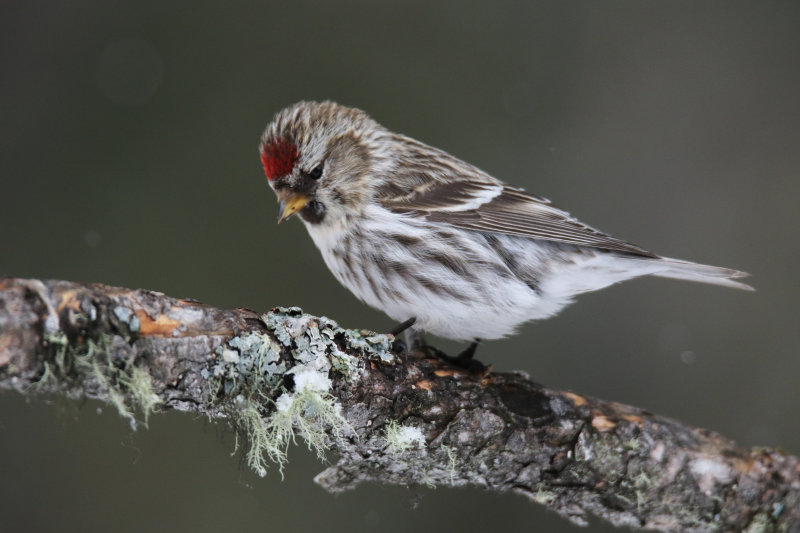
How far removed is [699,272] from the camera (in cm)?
267

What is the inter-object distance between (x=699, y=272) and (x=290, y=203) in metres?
1.48

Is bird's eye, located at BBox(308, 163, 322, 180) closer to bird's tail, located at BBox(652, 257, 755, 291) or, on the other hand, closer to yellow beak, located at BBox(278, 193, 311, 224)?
yellow beak, located at BBox(278, 193, 311, 224)

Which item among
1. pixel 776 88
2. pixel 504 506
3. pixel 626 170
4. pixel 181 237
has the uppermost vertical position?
pixel 776 88

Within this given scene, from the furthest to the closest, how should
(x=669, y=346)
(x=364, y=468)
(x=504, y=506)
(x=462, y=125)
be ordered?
(x=462, y=125) < (x=669, y=346) < (x=504, y=506) < (x=364, y=468)

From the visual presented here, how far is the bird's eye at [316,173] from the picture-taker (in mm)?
2672

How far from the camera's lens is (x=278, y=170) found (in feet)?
8.54

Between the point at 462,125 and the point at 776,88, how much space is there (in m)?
1.78

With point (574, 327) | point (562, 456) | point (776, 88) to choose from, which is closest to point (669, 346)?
point (574, 327)

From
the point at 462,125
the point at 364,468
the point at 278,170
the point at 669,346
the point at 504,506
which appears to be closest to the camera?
the point at 364,468

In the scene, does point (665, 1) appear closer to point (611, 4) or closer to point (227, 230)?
point (611, 4)

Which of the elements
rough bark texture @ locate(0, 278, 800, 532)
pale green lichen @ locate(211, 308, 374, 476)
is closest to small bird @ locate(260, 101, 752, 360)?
rough bark texture @ locate(0, 278, 800, 532)

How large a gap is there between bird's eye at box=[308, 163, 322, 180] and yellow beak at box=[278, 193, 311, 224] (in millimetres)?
82

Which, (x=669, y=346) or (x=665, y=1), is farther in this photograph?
(x=665, y=1)

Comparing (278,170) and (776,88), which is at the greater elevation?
(776,88)
